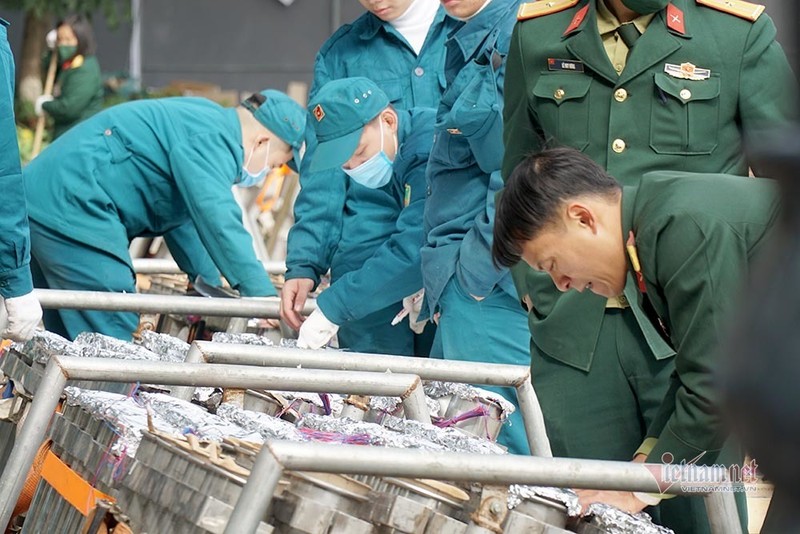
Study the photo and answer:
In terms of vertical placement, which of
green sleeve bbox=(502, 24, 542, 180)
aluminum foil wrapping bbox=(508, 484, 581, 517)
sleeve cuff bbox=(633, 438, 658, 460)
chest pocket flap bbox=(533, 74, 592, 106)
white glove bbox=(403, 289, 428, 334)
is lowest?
white glove bbox=(403, 289, 428, 334)

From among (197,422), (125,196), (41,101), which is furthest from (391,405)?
(41,101)

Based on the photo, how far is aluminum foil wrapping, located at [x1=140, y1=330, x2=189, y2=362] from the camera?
10.9 feet

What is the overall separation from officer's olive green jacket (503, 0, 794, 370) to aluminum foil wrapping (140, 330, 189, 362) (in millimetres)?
945

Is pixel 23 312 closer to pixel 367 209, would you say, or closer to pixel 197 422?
pixel 367 209

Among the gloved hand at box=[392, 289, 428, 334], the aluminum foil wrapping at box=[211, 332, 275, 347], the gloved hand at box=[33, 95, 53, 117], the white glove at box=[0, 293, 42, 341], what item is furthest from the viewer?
the gloved hand at box=[33, 95, 53, 117]

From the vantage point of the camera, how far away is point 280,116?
501 cm

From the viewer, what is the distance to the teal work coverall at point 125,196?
460cm

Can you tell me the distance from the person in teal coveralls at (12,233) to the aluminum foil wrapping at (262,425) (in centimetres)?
120

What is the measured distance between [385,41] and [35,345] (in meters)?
1.89

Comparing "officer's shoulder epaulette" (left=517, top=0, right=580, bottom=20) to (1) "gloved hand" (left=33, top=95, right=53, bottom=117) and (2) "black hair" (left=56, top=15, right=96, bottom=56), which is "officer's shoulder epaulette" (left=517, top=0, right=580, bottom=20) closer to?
(2) "black hair" (left=56, top=15, right=96, bottom=56)

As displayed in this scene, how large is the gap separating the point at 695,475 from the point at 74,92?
394 inches

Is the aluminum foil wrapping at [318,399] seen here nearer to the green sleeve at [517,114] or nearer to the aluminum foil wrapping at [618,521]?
the green sleeve at [517,114]

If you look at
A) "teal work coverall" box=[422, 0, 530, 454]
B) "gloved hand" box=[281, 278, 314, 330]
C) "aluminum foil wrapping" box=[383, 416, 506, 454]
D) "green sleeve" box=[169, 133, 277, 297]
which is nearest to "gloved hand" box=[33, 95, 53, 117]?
"green sleeve" box=[169, 133, 277, 297]

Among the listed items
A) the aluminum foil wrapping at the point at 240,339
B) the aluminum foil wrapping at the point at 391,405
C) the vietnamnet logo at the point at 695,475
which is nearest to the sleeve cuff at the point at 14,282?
the aluminum foil wrapping at the point at 240,339
